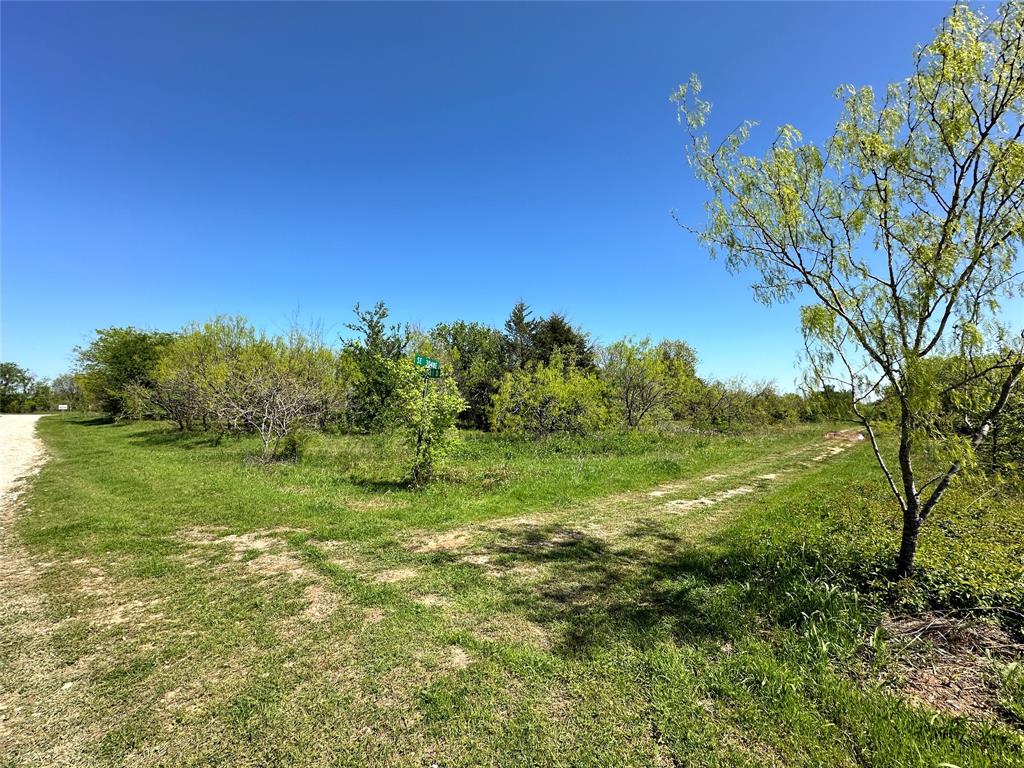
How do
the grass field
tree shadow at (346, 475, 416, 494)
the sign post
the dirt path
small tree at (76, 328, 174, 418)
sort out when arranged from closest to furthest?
the grass field → the dirt path → tree shadow at (346, 475, 416, 494) → the sign post → small tree at (76, 328, 174, 418)

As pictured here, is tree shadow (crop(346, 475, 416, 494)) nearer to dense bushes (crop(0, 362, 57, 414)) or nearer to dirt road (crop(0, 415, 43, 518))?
dirt road (crop(0, 415, 43, 518))

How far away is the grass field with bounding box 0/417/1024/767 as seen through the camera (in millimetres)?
2484

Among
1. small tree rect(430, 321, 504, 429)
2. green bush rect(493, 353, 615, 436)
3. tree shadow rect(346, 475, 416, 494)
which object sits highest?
small tree rect(430, 321, 504, 429)

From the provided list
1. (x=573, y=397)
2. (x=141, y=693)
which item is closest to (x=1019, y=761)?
(x=141, y=693)

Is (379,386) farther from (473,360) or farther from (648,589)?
(648,589)

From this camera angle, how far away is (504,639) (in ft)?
11.7

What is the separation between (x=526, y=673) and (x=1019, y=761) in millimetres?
2756

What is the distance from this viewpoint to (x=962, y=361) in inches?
147

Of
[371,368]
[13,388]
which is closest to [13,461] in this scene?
[371,368]

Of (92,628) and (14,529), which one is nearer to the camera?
(92,628)

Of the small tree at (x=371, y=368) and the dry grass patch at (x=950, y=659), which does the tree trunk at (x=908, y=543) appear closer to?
the dry grass patch at (x=950, y=659)

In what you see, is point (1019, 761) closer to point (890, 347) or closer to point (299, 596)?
point (890, 347)

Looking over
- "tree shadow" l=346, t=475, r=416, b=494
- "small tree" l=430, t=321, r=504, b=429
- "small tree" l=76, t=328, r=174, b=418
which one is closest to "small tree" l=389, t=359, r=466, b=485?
"tree shadow" l=346, t=475, r=416, b=494

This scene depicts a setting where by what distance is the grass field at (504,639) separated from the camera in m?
2.48
